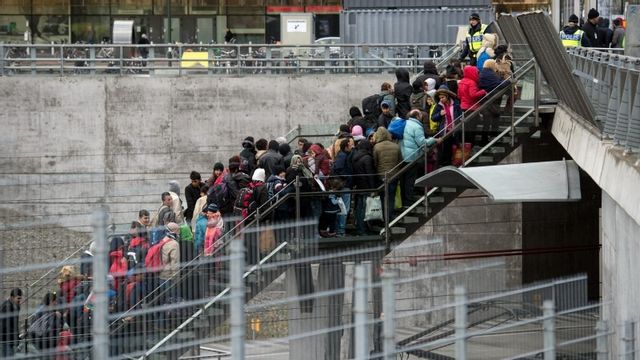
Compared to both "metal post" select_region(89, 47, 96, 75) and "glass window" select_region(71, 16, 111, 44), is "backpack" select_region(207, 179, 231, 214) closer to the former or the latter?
"metal post" select_region(89, 47, 96, 75)

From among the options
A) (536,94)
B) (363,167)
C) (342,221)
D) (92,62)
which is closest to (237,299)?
(342,221)

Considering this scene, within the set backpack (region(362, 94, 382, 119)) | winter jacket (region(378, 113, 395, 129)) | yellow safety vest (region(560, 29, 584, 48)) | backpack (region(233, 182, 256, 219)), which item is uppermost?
yellow safety vest (region(560, 29, 584, 48))

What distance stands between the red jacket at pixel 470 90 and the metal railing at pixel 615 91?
10.6ft

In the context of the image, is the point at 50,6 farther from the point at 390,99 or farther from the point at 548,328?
the point at 548,328

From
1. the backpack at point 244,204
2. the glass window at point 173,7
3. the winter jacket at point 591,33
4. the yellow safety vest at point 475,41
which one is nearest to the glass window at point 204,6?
the glass window at point 173,7

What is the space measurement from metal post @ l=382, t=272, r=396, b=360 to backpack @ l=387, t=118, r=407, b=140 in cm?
1146

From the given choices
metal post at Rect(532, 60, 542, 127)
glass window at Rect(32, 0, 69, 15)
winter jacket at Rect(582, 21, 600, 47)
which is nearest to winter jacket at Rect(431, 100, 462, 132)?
metal post at Rect(532, 60, 542, 127)

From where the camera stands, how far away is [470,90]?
77.9 feet

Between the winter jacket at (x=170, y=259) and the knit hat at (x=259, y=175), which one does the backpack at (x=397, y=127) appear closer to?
the knit hat at (x=259, y=175)

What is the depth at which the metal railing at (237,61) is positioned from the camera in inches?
1379

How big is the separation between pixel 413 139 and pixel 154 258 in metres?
10.3

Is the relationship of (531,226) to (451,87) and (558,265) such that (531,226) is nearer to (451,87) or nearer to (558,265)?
(558,265)

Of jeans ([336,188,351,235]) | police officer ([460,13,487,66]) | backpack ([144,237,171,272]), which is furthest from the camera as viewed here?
police officer ([460,13,487,66])

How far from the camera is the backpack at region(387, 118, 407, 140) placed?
76.7 ft
